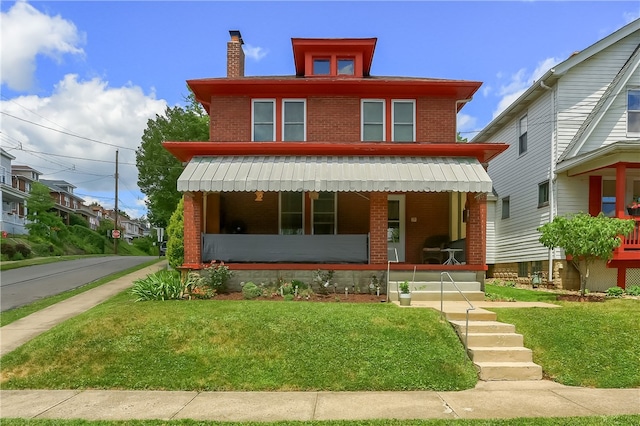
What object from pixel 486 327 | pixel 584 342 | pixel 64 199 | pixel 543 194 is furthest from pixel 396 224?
pixel 64 199

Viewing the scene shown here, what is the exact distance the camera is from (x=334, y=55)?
16062mm

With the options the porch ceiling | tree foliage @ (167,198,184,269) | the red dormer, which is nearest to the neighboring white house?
the porch ceiling

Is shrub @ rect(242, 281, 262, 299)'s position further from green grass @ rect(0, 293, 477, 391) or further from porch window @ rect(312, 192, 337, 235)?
porch window @ rect(312, 192, 337, 235)

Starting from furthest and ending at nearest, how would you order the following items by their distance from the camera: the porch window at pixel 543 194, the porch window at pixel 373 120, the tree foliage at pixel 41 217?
the tree foliage at pixel 41 217
the porch window at pixel 543 194
the porch window at pixel 373 120

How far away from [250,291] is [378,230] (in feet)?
12.9

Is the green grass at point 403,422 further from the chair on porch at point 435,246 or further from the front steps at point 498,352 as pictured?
Result: the chair on porch at point 435,246

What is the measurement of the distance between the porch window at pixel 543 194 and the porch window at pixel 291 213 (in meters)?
9.19

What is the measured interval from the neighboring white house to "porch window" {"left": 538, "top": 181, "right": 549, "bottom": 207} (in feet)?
0.13

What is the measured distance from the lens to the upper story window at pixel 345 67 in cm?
1620

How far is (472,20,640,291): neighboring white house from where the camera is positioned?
592 inches

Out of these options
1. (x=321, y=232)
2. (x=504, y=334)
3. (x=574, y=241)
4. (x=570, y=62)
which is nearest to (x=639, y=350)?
(x=504, y=334)

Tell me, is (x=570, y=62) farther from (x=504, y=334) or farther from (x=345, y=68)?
(x=504, y=334)

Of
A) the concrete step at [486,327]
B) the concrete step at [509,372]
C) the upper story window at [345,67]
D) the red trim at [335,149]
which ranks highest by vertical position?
the upper story window at [345,67]

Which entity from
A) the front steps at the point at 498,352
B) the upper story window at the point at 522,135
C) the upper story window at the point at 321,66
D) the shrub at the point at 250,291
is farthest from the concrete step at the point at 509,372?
the upper story window at the point at 522,135
